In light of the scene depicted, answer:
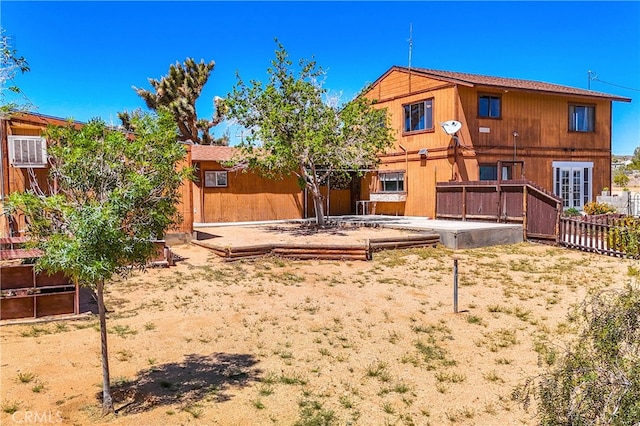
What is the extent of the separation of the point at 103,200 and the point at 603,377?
14.9 feet

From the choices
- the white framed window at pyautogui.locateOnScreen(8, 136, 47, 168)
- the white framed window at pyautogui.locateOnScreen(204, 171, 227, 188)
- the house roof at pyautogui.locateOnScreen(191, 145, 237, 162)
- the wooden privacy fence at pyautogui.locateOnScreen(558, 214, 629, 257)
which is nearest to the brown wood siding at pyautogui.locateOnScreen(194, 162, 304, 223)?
the white framed window at pyautogui.locateOnScreen(204, 171, 227, 188)

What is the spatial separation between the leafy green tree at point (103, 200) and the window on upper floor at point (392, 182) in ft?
61.2

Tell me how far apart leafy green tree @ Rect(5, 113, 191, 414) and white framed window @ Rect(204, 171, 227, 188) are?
1575 cm

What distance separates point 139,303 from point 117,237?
474cm

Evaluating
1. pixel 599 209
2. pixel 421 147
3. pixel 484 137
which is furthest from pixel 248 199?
pixel 599 209

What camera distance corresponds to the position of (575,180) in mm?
23344

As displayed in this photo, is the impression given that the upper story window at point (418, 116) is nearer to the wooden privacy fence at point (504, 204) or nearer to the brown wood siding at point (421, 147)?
the brown wood siding at point (421, 147)

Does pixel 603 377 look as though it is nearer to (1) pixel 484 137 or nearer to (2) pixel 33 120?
(2) pixel 33 120

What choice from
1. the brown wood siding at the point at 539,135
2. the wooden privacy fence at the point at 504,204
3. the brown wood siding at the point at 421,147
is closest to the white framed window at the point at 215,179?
Result: the brown wood siding at the point at 421,147

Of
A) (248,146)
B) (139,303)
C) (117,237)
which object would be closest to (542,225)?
(248,146)

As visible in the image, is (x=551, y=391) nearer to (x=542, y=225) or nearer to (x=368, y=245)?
(x=368, y=245)

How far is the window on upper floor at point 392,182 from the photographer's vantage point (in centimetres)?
2303

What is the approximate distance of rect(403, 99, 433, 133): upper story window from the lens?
21.4m

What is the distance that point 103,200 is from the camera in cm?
463
